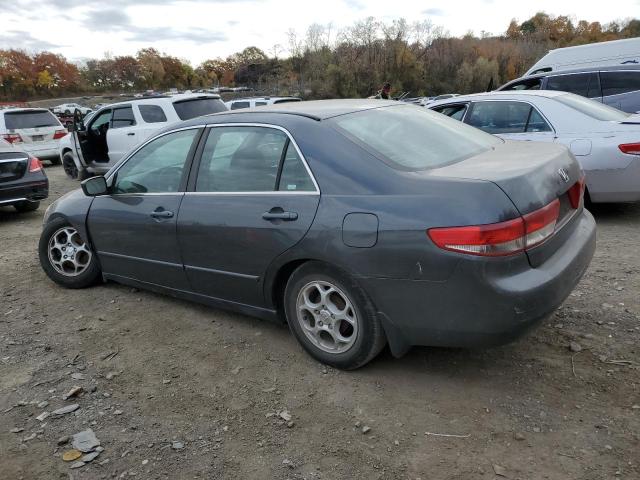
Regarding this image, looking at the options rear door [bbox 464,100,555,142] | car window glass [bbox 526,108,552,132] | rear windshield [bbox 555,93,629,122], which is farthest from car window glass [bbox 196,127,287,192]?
rear windshield [bbox 555,93,629,122]

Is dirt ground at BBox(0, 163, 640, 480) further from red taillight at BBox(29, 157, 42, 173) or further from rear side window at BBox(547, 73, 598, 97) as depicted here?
rear side window at BBox(547, 73, 598, 97)

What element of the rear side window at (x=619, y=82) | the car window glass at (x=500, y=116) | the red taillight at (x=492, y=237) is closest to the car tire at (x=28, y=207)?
the car window glass at (x=500, y=116)

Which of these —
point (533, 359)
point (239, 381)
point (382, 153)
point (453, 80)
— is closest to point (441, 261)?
point (382, 153)

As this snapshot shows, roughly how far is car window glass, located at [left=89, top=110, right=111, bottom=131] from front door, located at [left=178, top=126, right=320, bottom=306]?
27.8 feet

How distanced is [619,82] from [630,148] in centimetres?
353

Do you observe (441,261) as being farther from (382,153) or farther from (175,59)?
(175,59)

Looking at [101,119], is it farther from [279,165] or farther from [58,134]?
[279,165]

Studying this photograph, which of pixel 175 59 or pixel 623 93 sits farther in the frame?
pixel 175 59

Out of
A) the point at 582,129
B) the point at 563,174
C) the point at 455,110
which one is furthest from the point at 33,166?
the point at 563,174

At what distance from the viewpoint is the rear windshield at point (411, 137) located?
3.03 metres

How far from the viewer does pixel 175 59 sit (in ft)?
353

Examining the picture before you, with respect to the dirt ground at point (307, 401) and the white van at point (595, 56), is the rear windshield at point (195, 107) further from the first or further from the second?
the dirt ground at point (307, 401)

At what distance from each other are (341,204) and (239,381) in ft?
4.08

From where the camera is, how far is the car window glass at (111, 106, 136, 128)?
10.5 meters
